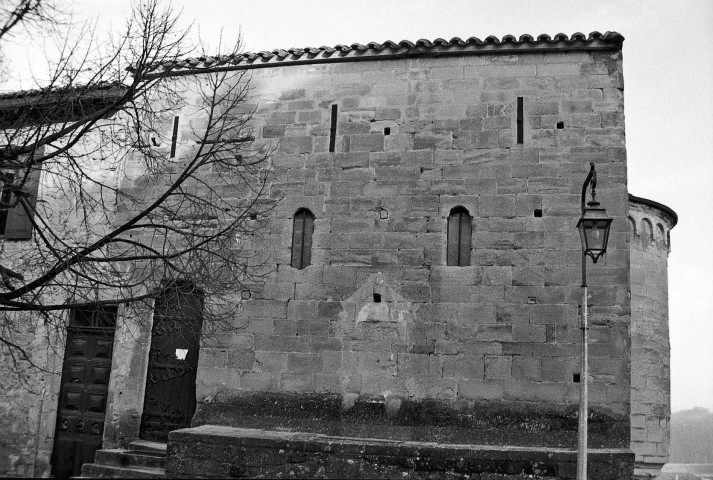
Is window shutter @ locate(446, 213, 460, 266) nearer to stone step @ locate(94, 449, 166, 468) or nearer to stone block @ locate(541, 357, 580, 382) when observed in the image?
stone block @ locate(541, 357, 580, 382)

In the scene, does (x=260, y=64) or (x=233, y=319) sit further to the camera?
(x=260, y=64)

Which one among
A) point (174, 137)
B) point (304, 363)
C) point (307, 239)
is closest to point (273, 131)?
point (174, 137)

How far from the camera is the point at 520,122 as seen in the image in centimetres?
957

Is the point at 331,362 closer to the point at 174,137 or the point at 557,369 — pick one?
the point at 557,369

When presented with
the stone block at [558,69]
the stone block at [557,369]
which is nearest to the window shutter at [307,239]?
the stone block at [557,369]

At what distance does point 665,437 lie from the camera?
12617 millimetres

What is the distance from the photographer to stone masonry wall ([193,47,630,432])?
29.1ft

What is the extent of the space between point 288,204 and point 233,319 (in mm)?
1787

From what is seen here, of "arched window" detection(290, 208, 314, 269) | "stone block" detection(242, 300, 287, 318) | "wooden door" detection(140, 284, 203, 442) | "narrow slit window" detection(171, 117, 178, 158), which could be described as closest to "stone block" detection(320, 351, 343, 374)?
"stone block" detection(242, 300, 287, 318)

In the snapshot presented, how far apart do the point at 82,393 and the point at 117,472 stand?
1.95m

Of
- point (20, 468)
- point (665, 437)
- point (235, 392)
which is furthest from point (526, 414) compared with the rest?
point (20, 468)

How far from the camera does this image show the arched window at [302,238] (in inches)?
389

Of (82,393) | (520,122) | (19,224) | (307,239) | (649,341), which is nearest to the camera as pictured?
(520,122)

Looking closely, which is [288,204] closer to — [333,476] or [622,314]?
[333,476]
